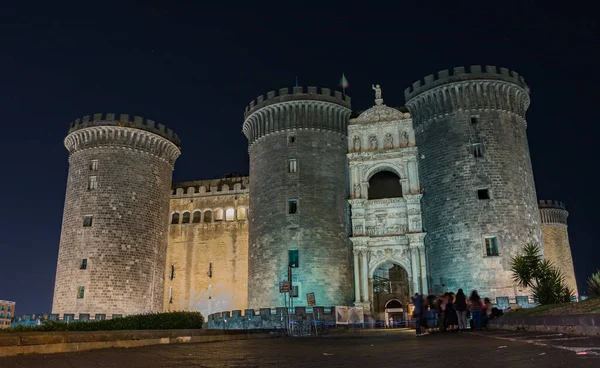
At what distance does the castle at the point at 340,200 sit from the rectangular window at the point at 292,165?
6.2 inches

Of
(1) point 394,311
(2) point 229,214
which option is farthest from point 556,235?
(2) point 229,214

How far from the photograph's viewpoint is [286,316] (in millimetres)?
25219

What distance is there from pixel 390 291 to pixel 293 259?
746 cm

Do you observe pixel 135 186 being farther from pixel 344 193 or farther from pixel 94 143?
pixel 344 193

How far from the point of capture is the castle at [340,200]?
30125 mm

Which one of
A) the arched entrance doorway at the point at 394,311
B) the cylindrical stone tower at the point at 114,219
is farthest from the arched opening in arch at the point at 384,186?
the cylindrical stone tower at the point at 114,219

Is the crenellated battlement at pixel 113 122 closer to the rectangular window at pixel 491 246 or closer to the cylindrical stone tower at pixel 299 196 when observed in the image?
the cylindrical stone tower at pixel 299 196

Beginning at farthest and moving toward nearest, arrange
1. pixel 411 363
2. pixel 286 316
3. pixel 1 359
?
pixel 286 316
pixel 1 359
pixel 411 363

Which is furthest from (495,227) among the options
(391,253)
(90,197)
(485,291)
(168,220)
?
(90,197)

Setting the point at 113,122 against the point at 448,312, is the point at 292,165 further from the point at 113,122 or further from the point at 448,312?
the point at 448,312

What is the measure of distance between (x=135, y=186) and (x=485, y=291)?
2374 cm

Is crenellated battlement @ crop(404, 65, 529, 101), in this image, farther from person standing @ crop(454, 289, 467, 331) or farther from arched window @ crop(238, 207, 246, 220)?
person standing @ crop(454, 289, 467, 331)

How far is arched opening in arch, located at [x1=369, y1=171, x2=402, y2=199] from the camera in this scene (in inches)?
1404

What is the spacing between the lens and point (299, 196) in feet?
108
